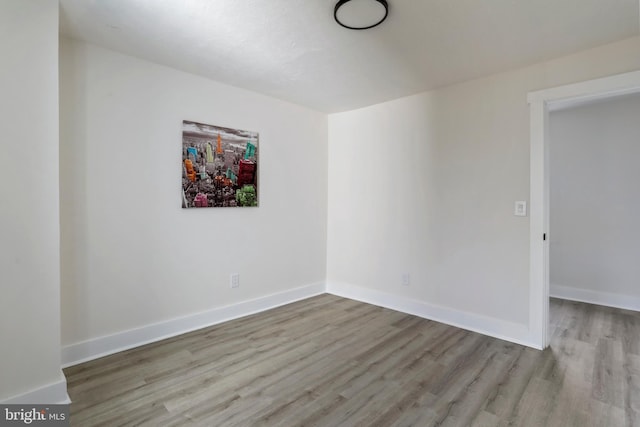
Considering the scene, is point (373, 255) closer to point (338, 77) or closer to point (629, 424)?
point (338, 77)

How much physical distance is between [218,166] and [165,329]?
1542 millimetres

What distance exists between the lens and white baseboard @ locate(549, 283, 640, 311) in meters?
3.58

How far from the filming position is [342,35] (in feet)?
7.14

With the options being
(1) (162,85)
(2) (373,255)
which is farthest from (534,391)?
(1) (162,85)

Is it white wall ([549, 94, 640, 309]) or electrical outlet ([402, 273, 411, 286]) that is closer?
electrical outlet ([402, 273, 411, 286])

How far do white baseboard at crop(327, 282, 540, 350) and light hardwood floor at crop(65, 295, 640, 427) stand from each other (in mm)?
104

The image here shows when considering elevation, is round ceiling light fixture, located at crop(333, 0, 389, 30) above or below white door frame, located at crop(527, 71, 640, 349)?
above

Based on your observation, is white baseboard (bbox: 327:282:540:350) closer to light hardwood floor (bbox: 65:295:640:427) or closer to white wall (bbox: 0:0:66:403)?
light hardwood floor (bbox: 65:295:640:427)

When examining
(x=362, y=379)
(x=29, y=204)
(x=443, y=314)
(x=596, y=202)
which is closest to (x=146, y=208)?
(x=29, y=204)

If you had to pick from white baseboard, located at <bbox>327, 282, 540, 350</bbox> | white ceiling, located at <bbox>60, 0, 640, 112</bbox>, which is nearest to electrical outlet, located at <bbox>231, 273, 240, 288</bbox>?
white baseboard, located at <bbox>327, 282, 540, 350</bbox>

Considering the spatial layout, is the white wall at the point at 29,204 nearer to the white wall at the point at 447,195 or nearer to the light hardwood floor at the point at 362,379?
the light hardwood floor at the point at 362,379

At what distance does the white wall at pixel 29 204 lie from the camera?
167 centimetres

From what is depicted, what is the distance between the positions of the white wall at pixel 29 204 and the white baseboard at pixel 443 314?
9.45ft

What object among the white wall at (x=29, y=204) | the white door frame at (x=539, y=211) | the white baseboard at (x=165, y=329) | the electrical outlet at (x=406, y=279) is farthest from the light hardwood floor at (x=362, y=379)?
the electrical outlet at (x=406, y=279)
